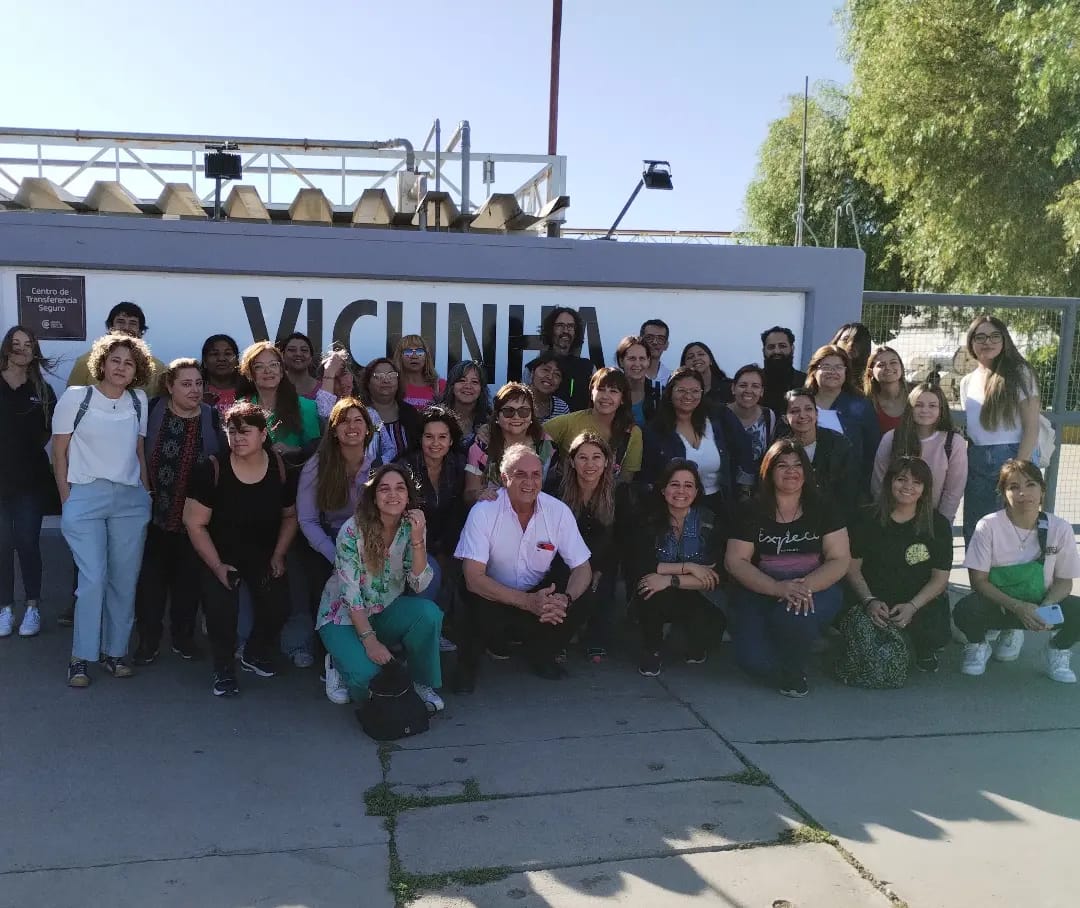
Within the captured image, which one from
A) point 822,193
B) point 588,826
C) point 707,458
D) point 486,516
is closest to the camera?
point 588,826

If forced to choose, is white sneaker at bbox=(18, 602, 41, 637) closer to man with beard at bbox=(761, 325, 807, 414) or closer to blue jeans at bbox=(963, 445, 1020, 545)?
man with beard at bbox=(761, 325, 807, 414)

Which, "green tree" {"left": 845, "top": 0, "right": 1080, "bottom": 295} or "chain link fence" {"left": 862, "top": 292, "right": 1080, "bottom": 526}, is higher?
"green tree" {"left": 845, "top": 0, "right": 1080, "bottom": 295}

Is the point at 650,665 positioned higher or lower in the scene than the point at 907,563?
lower

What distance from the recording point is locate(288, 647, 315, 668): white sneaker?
5145 millimetres

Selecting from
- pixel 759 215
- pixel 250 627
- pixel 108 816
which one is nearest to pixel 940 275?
pixel 759 215

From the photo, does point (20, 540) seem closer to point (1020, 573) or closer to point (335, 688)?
point (335, 688)

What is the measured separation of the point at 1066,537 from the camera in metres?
5.14

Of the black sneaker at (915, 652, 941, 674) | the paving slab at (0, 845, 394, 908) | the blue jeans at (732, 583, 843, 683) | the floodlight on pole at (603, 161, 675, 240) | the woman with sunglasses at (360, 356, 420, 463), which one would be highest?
the floodlight on pole at (603, 161, 675, 240)

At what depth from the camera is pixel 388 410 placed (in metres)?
5.45

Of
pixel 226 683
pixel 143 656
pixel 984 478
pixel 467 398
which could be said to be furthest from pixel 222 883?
pixel 984 478

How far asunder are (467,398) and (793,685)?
236 centimetres

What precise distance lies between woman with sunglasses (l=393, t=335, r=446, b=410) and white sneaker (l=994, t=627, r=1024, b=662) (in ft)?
11.5

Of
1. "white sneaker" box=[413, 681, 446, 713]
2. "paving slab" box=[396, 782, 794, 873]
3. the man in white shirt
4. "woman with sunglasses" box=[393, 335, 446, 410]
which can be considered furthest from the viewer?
"woman with sunglasses" box=[393, 335, 446, 410]

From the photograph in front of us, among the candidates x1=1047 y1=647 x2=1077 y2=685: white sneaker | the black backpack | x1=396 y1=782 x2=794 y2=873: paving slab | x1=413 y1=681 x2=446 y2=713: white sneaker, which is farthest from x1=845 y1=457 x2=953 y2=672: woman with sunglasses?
the black backpack
